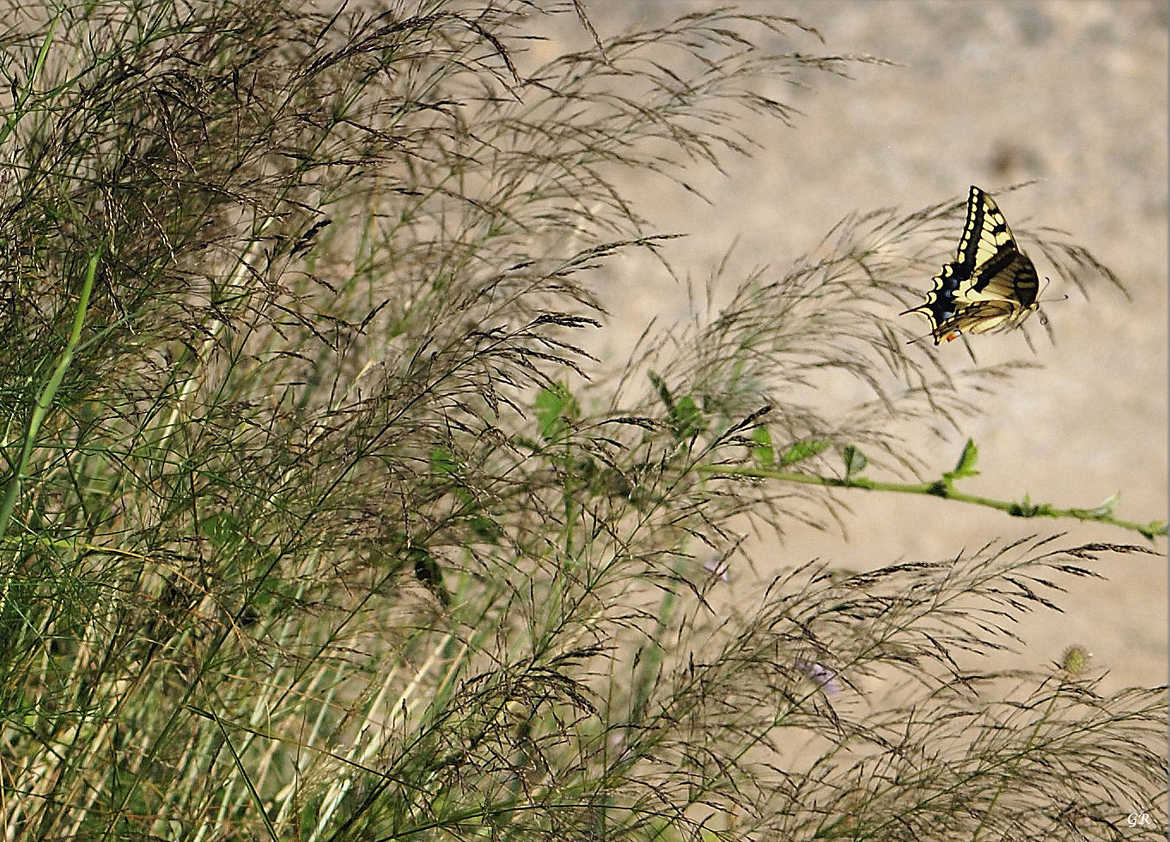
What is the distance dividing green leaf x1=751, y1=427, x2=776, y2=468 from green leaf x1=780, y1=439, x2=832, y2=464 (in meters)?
0.02

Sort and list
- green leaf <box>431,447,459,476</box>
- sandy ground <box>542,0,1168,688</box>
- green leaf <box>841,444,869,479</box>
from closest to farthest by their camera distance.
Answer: green leaf <box>431,447,459,476</box>
green leaf <box>841,444,869,479</box>
sandy ground <box>542,0,1168,688</box>

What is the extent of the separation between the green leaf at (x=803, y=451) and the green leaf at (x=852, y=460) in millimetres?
29

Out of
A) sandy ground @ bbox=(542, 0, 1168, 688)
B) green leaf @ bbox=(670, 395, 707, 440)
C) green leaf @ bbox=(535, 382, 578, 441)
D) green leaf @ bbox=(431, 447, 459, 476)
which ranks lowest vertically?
green leaf @ bbox=(431, 447, 459, 476)

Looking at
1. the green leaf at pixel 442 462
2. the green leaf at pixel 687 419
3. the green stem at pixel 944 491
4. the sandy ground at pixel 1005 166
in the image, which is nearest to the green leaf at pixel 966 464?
the green stem at pixel 944 491

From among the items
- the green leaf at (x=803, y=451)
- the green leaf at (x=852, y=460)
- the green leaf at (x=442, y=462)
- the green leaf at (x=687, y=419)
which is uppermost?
the green leaf at (x=852, y=460)

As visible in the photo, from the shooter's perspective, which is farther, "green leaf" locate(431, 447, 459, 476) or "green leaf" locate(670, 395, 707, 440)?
"green leaf" locate(670, 395, 707, 440)

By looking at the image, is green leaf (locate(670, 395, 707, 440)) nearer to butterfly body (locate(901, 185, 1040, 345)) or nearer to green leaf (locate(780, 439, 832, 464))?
green leaf (locate(780, 439, 832, 464))

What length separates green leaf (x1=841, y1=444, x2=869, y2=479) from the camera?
68.9 inches

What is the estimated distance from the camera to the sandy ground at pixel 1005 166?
6211 millimetres

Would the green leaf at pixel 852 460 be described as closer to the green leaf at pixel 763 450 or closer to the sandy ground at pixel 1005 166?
the green leaf at pixel 763 450

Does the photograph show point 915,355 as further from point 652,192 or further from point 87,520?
point 87,520

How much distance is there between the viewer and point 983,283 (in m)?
1.68

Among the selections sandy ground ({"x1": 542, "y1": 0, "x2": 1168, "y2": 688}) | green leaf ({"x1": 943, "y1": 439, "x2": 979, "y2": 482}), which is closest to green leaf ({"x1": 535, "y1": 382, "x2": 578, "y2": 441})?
green leaf ({"x1": 943, "y1": 439, "x2": 979, "y2": 482})

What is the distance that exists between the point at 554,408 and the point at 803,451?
32 cm
